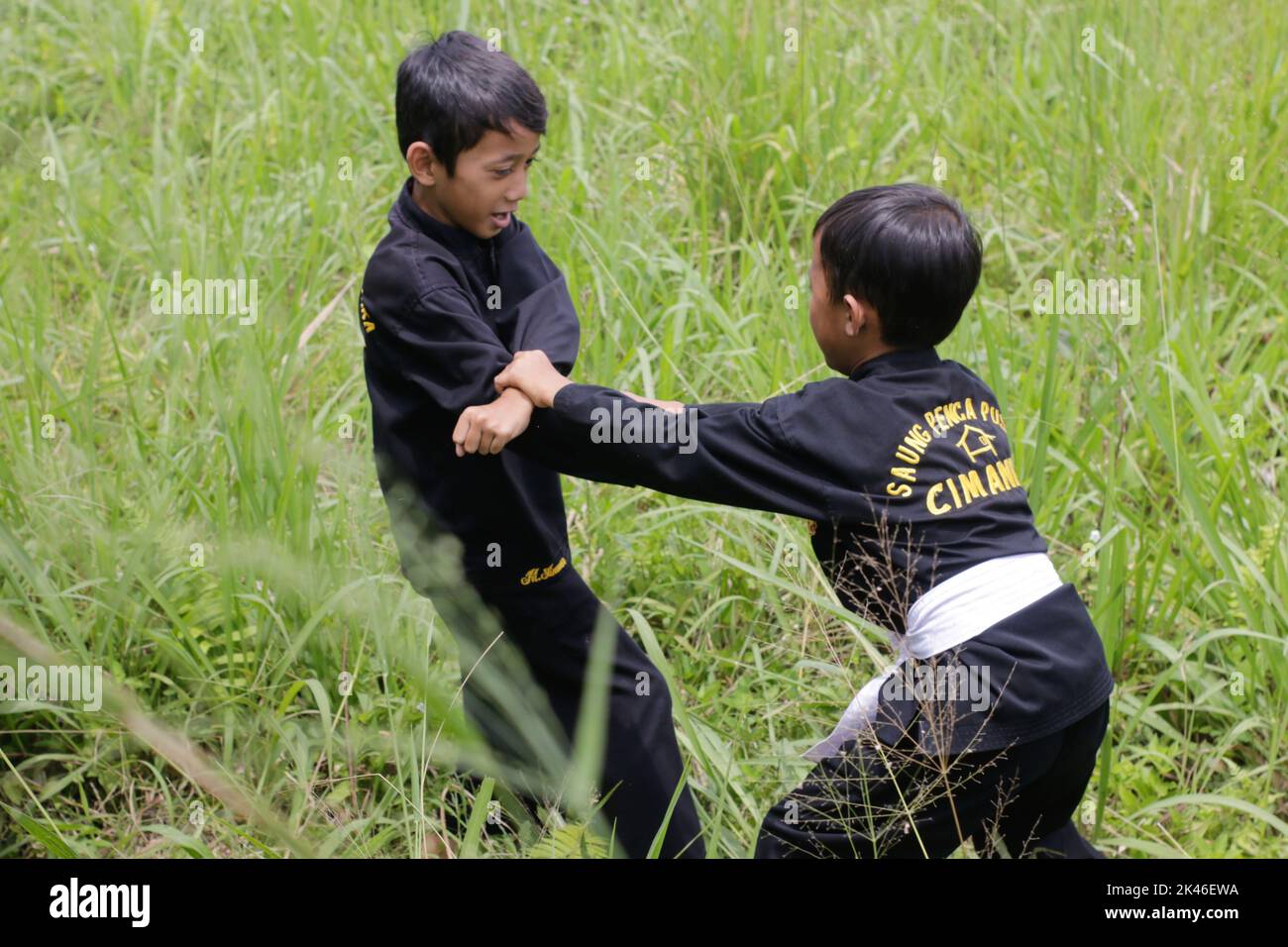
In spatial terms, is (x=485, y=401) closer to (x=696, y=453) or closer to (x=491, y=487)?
(x=491, y=487)

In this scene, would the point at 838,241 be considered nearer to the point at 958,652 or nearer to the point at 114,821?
the point at 958,652

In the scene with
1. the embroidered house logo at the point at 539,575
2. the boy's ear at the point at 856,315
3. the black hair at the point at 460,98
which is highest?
the black hair at the point at 460,98

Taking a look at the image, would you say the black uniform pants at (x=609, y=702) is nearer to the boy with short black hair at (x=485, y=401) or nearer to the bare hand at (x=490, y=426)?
the boy with short black hair at (x=485, y=401)

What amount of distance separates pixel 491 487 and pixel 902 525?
75cm

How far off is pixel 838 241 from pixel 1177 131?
2.40 metres

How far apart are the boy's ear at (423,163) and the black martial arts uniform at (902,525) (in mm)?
484

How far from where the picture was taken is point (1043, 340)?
338cm

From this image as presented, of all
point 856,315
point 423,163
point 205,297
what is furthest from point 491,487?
point 205,297

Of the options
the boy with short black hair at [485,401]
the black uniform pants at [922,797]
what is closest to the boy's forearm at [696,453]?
the boy with short black hair at [485,401]

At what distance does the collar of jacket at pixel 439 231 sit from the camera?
2277 mm

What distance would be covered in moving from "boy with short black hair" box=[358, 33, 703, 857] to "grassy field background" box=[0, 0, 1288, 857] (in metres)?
0.13

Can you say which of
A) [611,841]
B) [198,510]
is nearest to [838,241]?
[611,841]

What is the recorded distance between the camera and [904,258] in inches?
79.3

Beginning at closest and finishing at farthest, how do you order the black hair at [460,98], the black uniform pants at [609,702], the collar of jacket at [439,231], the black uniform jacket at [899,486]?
the black uniform jacket at [899,486] → the black hair at [460,98] → the collar of jacket at [439,231] → the black uniform pants at [609,702]
